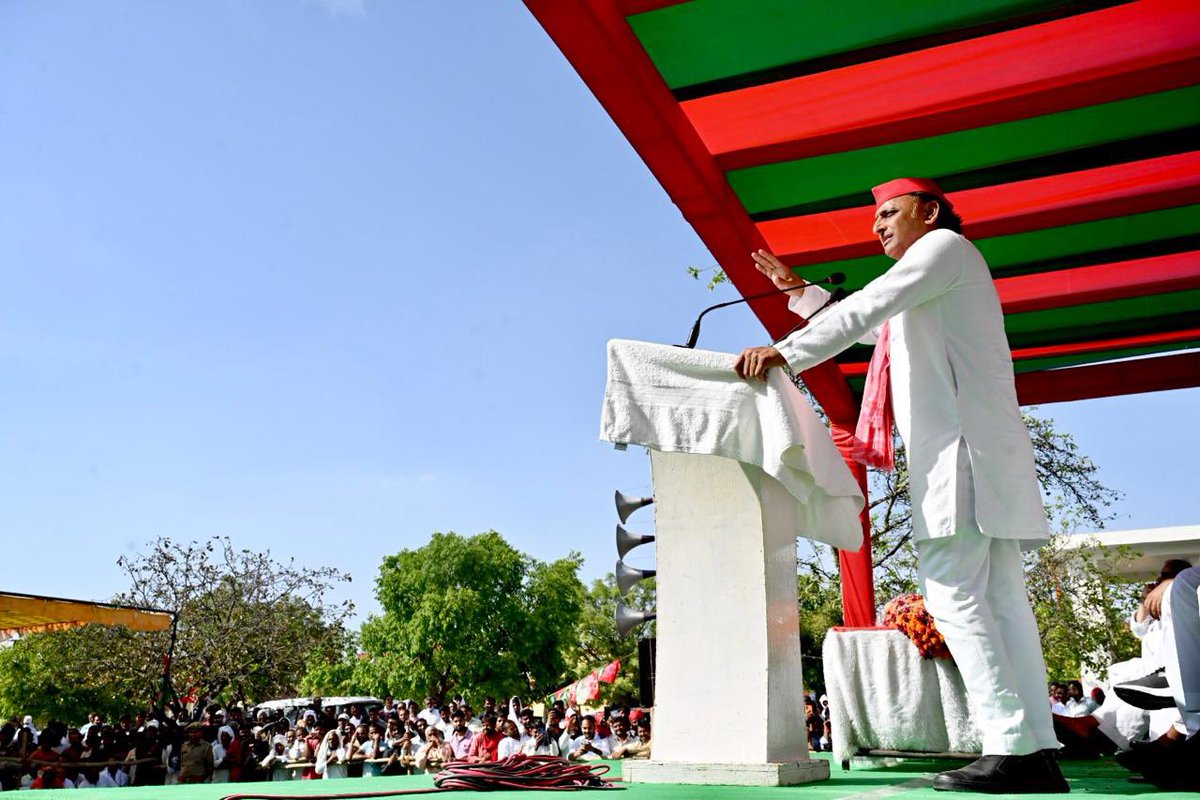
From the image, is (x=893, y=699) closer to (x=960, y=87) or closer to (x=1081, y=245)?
(x=960, y=87)

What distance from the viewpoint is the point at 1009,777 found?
7.63 feet

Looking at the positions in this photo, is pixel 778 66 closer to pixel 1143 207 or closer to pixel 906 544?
pixel 1143 207

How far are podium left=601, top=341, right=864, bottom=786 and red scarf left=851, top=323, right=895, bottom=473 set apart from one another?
19 centimetres

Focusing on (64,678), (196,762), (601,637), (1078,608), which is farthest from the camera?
(601,637)

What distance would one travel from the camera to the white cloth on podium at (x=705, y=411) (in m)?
2.60

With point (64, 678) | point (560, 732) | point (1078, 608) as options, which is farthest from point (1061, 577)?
point (64, 678)

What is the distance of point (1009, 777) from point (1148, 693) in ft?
3.10

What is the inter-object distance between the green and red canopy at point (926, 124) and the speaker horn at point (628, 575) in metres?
2.91

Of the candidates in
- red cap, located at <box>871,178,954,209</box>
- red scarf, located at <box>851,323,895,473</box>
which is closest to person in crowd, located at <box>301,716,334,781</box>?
red scarf, located at <box>851,323,895,473</box>

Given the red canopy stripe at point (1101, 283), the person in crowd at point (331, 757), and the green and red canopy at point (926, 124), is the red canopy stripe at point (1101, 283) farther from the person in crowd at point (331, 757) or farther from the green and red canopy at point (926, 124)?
the person in crowd at point (331, 757)

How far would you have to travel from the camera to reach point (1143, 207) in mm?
5227

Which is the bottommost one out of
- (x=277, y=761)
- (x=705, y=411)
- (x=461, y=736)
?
(x=277, y=761)

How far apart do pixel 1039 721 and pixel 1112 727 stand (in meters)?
2.54

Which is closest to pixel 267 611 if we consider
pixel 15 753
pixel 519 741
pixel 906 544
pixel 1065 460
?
pixel 15 753
